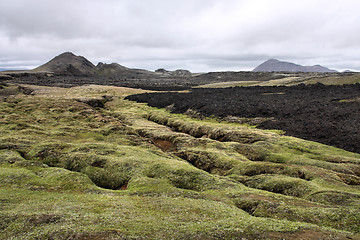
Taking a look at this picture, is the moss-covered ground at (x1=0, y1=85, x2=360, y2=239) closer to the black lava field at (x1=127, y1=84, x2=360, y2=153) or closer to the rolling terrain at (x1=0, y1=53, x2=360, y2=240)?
the rolling terrain at (x1=0, y1=53, x2=360, y2=240)

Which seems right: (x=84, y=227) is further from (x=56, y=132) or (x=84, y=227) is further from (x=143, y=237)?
(x=56, y=132)

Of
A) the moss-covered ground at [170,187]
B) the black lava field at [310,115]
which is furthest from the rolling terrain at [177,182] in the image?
the black lava field at [310,115]

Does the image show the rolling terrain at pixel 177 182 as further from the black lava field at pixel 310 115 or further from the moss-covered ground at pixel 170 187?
the black lava field at pixel 310 115

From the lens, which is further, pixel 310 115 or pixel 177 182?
pixel 310 115

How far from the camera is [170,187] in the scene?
2623cm

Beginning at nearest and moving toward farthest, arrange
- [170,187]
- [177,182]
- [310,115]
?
[170,187] < [177,182] < [310,115]

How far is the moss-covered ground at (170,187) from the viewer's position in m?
16.3

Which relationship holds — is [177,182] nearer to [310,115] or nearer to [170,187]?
[170,187]

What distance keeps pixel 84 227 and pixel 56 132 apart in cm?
3886

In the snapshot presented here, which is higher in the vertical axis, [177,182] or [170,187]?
[170,187]

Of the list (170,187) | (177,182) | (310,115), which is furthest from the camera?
(310,115)

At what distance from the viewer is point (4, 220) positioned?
16906 millimetres

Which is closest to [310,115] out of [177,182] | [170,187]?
[177,182]

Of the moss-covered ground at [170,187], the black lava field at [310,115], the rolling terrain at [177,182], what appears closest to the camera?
the moss-covered ground at [170,187]
